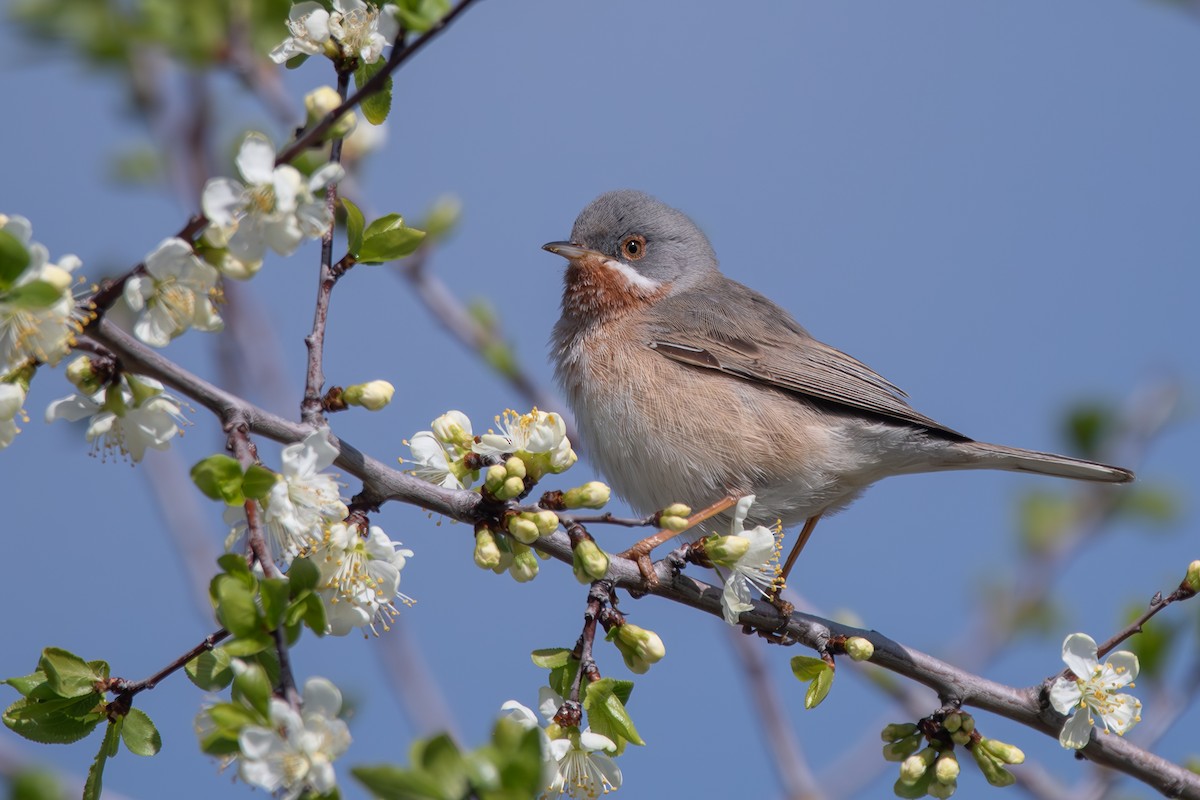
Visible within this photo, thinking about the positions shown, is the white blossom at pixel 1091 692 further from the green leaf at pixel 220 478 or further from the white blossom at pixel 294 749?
the green leaf at pixel 220 478

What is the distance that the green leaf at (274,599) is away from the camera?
2.37 metres

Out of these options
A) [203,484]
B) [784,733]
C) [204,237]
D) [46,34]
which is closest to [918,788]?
[784,733]

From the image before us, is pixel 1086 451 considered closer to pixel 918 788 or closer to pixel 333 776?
pixel 918 788

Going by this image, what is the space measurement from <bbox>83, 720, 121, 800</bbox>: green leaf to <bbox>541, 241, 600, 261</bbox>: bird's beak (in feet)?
12.2

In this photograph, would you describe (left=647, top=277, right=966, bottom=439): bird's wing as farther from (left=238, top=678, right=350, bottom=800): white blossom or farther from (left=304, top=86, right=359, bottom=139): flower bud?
(left=238, top=678, right=350, bottom=800): white blossom

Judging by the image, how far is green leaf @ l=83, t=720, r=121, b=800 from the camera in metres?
2.72

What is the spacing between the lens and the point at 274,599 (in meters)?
2.38

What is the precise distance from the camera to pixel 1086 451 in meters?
6.48

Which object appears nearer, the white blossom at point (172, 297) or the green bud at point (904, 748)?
the white blossom at point (172, 297)

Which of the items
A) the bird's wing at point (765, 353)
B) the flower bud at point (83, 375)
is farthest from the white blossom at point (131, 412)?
the bird's wing at point (765, 353)

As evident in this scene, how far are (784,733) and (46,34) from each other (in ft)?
16.6

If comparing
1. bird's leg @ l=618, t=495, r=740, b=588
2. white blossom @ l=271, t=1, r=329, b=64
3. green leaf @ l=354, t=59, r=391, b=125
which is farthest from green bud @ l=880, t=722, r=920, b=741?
white blossom @ l=271, t=1, r=329, b=64

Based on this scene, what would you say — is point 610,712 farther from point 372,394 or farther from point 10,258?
point 10,258

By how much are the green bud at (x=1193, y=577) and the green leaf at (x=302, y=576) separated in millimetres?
2769
